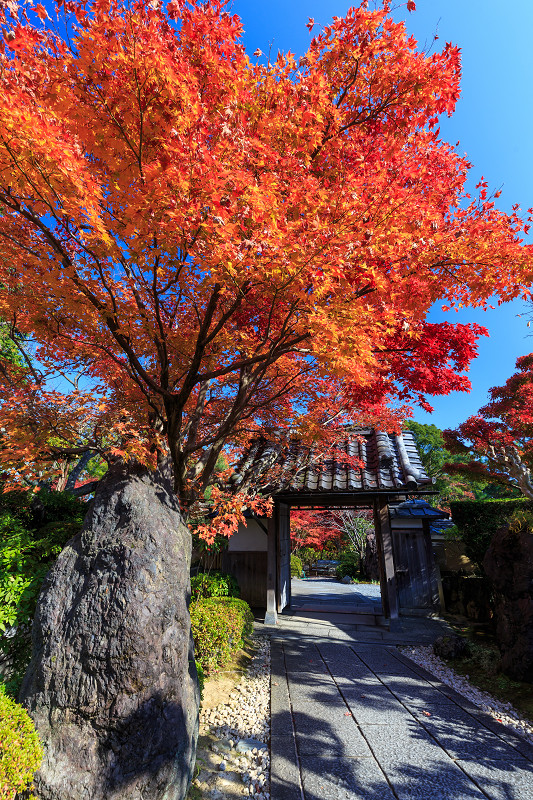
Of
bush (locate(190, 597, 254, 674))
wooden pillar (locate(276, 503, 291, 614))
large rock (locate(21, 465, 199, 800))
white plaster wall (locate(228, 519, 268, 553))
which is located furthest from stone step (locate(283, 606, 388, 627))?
large rock (locate(21, 465, 199, 800))

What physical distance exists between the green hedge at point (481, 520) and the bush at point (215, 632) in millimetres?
6969

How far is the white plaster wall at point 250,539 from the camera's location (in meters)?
11.0

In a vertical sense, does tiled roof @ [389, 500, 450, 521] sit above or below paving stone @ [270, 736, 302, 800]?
above

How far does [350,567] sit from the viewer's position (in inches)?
883

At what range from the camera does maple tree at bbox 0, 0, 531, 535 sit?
3.22 metres

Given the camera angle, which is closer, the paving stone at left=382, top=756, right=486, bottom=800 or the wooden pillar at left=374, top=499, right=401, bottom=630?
the paving stone at left=382, top=756, right=486, bottom=800

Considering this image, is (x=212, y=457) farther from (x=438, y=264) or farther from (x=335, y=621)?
(x=335, y=621)

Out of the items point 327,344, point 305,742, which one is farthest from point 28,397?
point 305,742

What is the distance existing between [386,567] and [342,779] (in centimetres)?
614

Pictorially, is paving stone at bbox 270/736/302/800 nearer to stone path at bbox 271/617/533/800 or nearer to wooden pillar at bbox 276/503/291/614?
stone path at bbox 271/617/533/800

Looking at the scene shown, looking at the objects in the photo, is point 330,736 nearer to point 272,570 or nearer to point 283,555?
point 272,570

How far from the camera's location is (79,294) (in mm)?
4098

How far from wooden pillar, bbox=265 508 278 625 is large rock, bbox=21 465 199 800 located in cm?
602

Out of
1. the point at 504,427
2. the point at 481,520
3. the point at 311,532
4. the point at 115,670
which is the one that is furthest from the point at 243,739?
the point at 311,532
